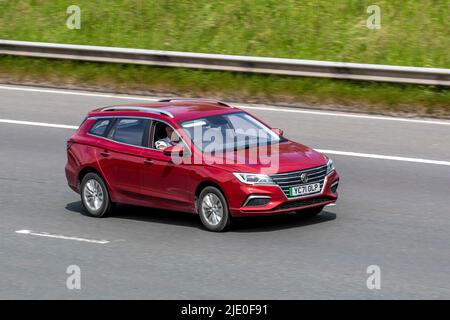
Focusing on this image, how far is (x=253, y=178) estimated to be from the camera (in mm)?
13594

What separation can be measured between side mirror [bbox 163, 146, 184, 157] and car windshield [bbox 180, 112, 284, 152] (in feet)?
0.75

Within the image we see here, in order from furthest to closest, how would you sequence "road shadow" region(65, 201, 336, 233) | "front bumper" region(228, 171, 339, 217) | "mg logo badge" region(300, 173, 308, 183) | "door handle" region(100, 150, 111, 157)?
"door handle" region(100, 150, 111, 157)
"road shadow" region(65, 201, 336, 233)
"mg logo badge" region(300, 173, 308, 183)
"front bumper" region(228, 171, 339, 217)

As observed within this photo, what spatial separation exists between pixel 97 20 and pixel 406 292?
1773 cm

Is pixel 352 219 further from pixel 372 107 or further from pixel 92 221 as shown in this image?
pixel 372 107

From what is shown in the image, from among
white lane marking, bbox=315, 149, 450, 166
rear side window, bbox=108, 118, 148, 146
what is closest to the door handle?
rear side window, bbox=108, 118, 148, 146

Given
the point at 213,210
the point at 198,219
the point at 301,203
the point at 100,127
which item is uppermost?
the point at 100,127

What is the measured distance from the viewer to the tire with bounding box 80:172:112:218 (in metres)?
15.2

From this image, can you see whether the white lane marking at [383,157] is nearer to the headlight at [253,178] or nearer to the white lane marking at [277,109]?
the white lane marking at [277,109]

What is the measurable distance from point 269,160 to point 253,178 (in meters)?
0.42

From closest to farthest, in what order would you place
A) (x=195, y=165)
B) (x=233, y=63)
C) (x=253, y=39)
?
(x=195, y=165)
(x=233, y=63)
(x=253, y=39)

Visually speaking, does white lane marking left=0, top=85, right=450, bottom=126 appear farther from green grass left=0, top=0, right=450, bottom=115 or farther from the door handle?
the door handle

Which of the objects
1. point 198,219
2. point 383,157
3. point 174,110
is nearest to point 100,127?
point 174,110

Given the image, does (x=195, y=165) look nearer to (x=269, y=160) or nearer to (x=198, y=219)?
(x=269, y=160)

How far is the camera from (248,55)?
80.5ft
